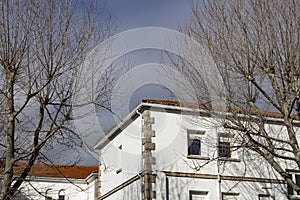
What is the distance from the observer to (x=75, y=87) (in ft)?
39.2

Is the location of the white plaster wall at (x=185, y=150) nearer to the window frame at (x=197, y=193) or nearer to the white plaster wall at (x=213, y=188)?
the white plaster wall at (x=213, y=188)

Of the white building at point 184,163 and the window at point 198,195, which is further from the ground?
the white building at point 184,163

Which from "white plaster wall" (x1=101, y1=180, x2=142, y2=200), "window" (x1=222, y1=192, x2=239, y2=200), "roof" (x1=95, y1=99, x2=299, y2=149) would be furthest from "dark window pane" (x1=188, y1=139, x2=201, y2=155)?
"white plaster wall" (x1=101, y1=180, x2=142, y2=200)

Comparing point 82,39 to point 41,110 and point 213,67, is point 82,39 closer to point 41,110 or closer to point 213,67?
point 41,110

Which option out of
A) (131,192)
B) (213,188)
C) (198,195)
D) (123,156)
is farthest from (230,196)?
(123,156)

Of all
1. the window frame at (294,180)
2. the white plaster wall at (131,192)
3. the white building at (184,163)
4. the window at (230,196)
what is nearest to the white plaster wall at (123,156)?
the white building at (184,163)

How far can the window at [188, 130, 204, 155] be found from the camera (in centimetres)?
1772

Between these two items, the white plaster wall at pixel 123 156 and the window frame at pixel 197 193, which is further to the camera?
the white plaster wall at pixel 123 156

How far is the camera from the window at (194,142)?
17.7 m

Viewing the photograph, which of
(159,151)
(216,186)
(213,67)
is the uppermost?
(213,67)

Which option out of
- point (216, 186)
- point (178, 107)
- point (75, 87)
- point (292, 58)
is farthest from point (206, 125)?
point (75, 87)

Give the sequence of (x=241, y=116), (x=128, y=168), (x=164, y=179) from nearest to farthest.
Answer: (x=241, y=116)
(x=164, y=179)
(x=128, y=168)

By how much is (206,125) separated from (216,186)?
225cm

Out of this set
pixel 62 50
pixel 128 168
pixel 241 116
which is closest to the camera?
pixel 62 50
